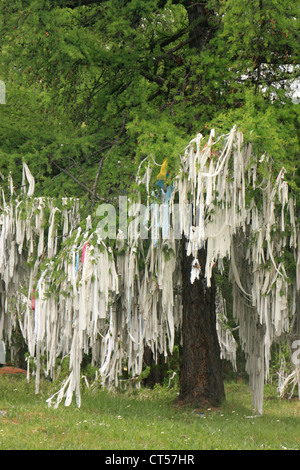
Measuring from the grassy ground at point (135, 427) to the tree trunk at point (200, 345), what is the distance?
278 millimetres

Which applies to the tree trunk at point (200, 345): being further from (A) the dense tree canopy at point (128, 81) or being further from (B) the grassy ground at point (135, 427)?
(A) the dense tree canopy at point (128, 81)

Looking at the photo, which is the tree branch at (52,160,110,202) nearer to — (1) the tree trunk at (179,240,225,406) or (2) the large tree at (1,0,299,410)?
(2) the large tree at (1,0,299,410)

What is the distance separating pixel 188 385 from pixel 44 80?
196 inches

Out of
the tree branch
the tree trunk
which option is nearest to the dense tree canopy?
the tree branch

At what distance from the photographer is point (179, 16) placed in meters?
11.9

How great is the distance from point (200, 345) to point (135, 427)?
231cm

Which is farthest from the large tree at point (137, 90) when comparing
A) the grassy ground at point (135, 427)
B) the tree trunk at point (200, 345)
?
the grassy ground at point (135, 427)

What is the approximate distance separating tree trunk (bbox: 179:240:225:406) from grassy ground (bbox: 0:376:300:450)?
278 mm

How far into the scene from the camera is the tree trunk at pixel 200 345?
10.0 metres

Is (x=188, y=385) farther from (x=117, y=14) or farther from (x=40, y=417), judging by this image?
(x=117, y=14)
